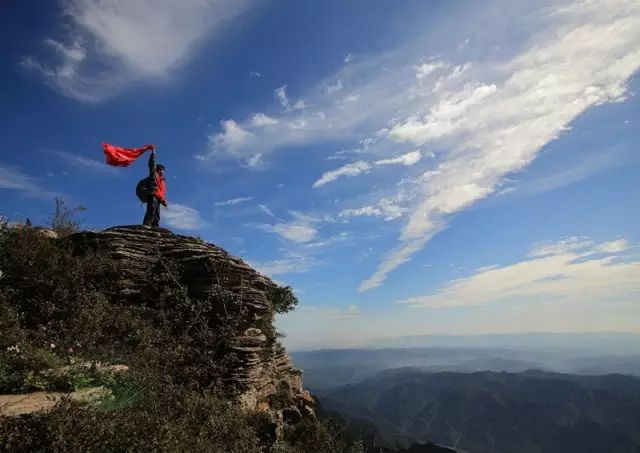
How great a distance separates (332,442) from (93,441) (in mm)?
9532

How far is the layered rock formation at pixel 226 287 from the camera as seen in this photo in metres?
13.9

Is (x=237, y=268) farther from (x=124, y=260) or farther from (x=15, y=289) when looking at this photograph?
(x=15, y=289)

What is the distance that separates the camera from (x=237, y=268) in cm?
1571

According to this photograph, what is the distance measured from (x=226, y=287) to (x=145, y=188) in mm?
5157

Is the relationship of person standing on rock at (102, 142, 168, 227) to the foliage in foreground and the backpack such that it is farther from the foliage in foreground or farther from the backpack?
the foliage in foreground

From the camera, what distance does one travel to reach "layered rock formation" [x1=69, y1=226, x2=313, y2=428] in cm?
1392

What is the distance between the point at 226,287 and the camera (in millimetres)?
15039

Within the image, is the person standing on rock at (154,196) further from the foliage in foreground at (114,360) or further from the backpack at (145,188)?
the foliage in foreground at (114,360)

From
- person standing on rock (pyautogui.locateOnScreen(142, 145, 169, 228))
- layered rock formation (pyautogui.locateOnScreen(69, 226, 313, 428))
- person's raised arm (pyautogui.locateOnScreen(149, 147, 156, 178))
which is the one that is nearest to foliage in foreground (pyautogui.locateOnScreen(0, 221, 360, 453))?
layered rock formation (pyautogui.locateOnScreen(69, 226, 313, 428))

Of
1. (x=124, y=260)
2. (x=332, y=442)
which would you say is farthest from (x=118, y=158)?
(x=332, y=442)

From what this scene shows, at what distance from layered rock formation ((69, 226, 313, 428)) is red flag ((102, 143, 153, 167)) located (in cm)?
263

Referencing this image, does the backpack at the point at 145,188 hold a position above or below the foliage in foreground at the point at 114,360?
above

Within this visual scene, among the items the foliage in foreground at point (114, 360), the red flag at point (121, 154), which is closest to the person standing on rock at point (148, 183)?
the red flag at point (121, 154)

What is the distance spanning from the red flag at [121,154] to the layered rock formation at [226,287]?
8.62ft
